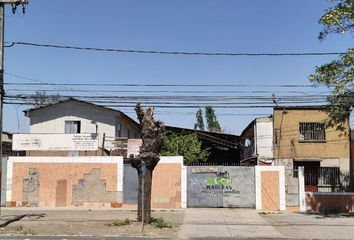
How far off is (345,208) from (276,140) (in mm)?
8569

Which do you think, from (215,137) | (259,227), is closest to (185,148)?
(215,137)

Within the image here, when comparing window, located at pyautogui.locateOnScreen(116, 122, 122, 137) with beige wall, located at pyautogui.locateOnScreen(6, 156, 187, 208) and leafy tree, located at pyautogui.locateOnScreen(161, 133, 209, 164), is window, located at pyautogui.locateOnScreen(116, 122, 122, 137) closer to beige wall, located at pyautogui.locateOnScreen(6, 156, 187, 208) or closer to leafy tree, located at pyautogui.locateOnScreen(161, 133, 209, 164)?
leafy tree, located at pyautogui.locateOnScreen(161, 133, 209, 164)

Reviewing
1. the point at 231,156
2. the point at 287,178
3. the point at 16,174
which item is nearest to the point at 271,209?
the point at 287,178

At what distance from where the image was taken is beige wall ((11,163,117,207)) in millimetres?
28500

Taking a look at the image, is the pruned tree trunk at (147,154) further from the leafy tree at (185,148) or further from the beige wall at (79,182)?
the leafy tree at (185,148)

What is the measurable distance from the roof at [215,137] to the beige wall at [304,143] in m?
11.8

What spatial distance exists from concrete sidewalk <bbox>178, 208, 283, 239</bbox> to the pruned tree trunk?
1.61 m

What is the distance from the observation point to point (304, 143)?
34719mm

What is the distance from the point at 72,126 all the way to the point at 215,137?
14441 millimetres

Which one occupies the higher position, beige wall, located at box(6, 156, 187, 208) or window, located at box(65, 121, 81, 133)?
window, located at box(65, 121, 81, 133)

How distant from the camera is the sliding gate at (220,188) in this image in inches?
1111

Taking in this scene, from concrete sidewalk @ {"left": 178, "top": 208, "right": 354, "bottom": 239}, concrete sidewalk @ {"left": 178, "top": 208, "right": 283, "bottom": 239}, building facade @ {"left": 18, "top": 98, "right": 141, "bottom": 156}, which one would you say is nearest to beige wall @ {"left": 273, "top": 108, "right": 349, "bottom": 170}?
concrete sidewalk @ {"left": 178, "top": 208, "right": 283, "bottom": 239}

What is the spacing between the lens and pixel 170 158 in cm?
2838

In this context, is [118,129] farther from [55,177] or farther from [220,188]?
[220,188]
